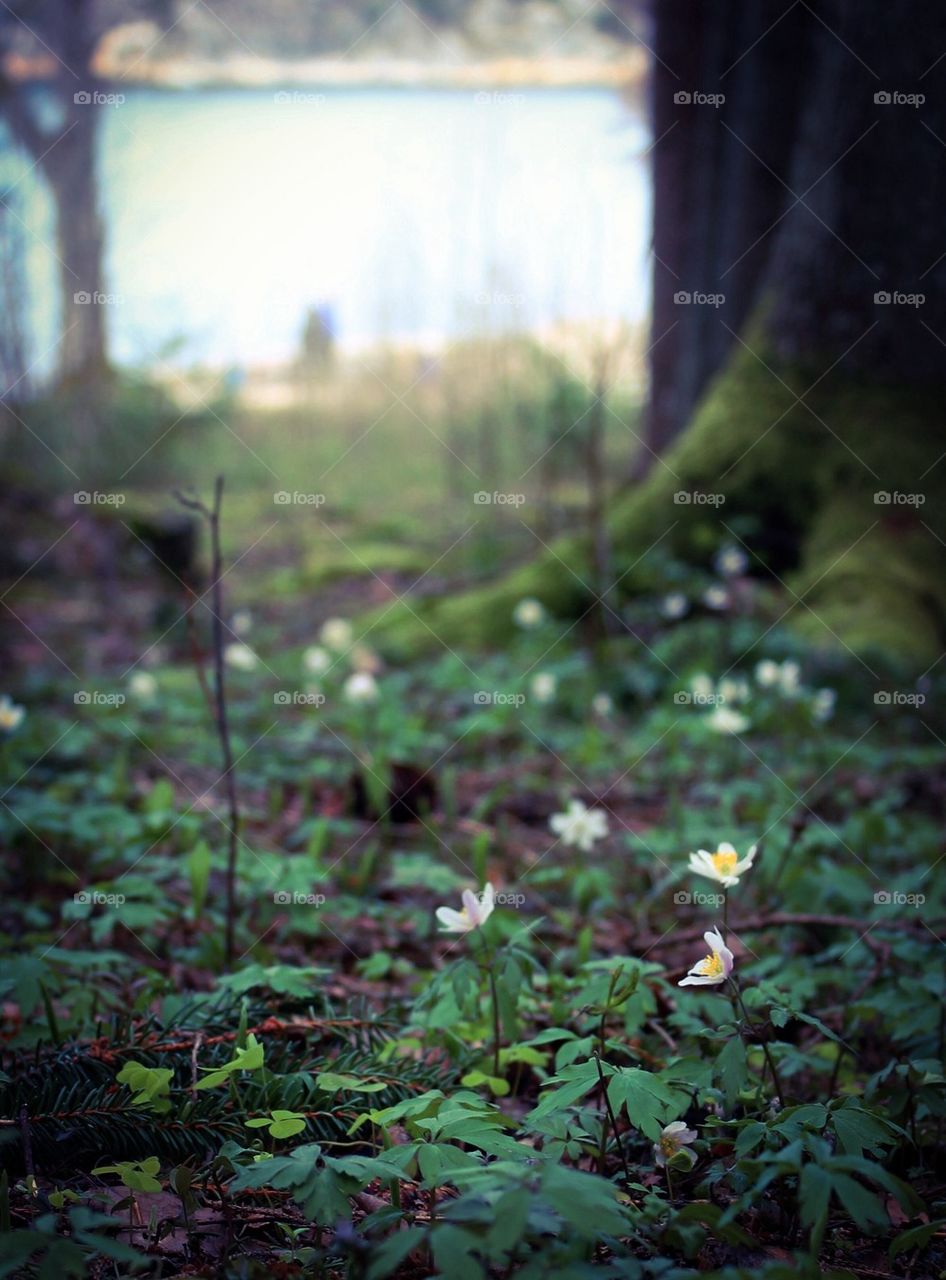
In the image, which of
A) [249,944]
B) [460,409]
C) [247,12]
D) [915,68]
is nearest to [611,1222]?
[249,944]

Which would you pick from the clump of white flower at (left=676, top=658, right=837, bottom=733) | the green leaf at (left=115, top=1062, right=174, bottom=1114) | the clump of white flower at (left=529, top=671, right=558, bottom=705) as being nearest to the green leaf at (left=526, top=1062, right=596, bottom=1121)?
the green leaf at (left=115, top=1062, right=174, bottom=1114)

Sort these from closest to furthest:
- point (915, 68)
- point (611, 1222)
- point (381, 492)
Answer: point (611, 1222), point (915, 68), point (381, 492)

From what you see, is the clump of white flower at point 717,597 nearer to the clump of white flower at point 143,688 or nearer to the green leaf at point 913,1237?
the clump of white flower at point 143,688

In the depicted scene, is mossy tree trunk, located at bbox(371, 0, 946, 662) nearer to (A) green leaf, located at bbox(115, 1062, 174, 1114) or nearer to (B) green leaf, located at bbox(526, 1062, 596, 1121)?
(B) green leaf, located at bbox(526, 1062, 596, 1121)

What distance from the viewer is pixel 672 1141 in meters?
1.26

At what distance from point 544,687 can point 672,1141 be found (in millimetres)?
2456

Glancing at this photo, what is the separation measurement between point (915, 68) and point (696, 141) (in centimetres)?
274

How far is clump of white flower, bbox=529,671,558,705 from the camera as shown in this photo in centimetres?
368

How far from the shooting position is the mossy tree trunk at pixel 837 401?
14.6ft

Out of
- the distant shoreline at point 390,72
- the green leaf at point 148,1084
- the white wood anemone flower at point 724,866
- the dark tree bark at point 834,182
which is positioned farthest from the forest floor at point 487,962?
the distant shoreline at point 390,72

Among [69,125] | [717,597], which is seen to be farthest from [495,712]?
[69,125]

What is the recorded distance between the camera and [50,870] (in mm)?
2500

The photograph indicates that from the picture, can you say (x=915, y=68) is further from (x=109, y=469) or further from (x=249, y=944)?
(x=109, y=469)

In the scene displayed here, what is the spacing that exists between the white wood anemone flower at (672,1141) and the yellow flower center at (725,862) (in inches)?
14.1
